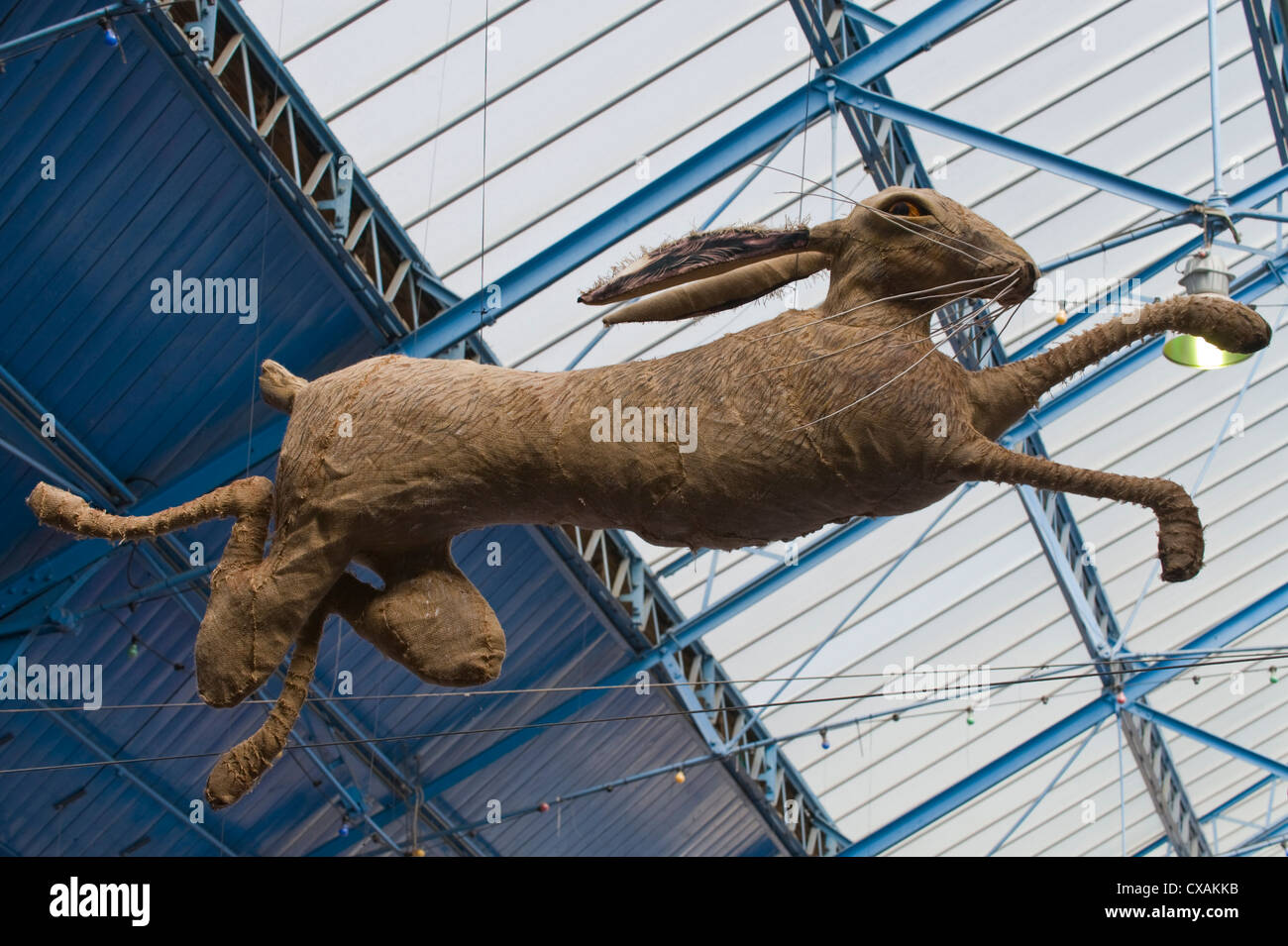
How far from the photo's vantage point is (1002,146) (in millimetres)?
10797

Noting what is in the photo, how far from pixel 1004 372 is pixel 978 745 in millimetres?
14995

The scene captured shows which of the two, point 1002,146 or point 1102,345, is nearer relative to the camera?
point 1102,345

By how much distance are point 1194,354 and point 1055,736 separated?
954cm

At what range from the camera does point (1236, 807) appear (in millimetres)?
22281

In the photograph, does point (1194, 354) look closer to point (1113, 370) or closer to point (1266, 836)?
point (1113, 370)

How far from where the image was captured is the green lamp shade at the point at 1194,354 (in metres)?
8.39

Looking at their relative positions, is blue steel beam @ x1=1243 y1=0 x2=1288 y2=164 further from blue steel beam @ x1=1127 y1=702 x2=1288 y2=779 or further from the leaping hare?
the leaping hare

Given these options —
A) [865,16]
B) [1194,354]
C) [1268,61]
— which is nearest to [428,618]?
[1194,354]

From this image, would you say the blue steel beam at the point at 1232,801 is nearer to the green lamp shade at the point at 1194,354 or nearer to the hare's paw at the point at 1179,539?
the green lamp shade at the point at 1194,354

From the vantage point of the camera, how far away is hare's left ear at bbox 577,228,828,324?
5555mm

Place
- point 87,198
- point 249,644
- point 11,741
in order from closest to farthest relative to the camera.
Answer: point 249,644 < point 87,198 < point 11,741

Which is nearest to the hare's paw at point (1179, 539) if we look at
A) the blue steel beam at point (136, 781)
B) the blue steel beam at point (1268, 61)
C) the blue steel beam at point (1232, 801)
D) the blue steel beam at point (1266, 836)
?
the blue steel beam at point (1268, 61)

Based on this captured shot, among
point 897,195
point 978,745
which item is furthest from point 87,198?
point 978,745
